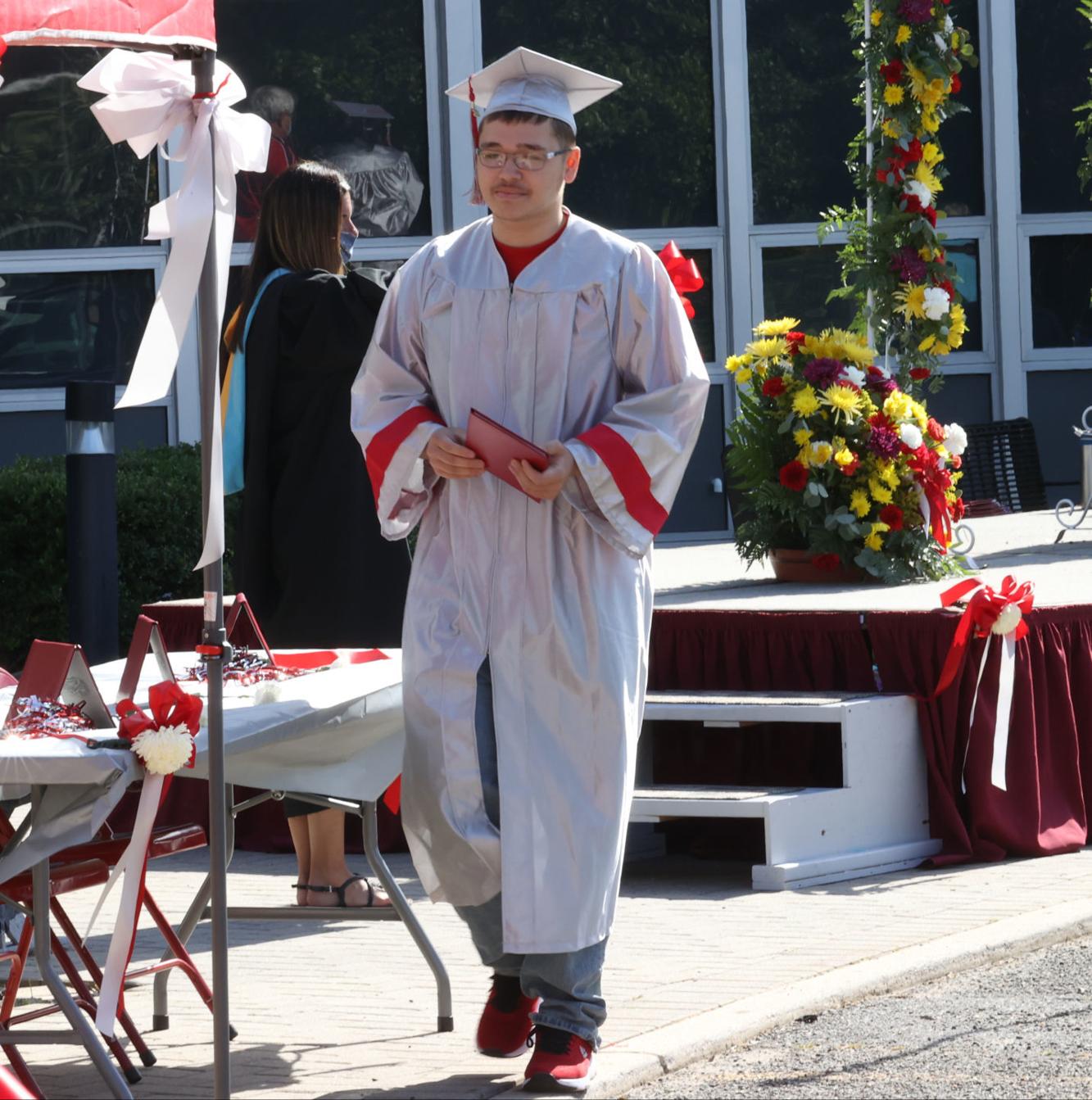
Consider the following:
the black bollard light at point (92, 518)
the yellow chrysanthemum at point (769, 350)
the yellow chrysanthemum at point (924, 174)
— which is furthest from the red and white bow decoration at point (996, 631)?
the black bollard light at point (92, 518)

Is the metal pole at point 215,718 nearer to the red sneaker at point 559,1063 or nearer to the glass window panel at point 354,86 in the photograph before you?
the red sneaker at point 559,1063

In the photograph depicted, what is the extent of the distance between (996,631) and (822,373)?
1.47 m

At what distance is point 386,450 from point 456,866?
86 centimetres

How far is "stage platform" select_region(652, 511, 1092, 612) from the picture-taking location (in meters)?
7.16

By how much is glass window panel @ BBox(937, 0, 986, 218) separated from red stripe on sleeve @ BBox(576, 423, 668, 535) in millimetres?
10666

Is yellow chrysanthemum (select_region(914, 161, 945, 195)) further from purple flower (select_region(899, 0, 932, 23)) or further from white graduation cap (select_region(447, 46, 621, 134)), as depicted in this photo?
white graduation cap (select_region(447, 46, 621, 134))

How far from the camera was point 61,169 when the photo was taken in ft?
44.5

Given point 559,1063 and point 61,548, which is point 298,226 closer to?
point 559,1063

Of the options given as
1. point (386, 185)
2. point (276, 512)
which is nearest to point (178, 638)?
point (276, 512)

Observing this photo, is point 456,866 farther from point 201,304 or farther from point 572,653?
point 201,304

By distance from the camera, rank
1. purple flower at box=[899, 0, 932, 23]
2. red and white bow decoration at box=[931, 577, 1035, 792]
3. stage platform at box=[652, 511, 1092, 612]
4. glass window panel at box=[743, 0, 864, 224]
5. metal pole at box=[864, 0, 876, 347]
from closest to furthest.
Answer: red and white bow decoration at box=[931, 577, 1035, 792], stage platform at box=[652, 511, 1092, 612], purple flower at box=[899, 0, 932, 23], metal pole at box=[864, 0, 876, 347], glass window panel at box=[743, 0, 864, 224]

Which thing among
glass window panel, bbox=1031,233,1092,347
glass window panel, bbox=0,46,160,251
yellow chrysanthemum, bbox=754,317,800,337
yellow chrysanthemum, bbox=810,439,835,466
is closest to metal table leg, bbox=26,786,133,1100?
yellow chrysanthemum, bbox=810,439,835,466

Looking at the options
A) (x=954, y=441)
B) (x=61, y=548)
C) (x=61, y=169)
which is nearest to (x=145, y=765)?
(x=954, y=441)

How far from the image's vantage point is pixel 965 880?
21.4 feet
